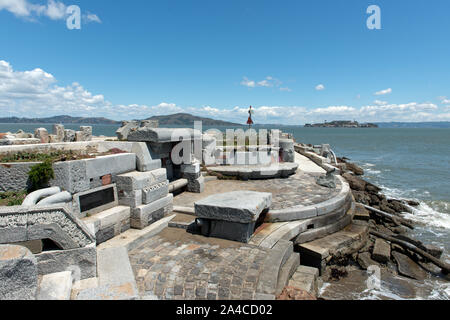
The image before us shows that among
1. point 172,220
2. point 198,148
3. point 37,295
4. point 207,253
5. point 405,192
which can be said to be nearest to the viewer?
point 37,295

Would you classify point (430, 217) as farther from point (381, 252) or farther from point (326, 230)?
point (326, 230)

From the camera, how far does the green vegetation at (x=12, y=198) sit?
3805 millimetres

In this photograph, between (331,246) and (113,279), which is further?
(331,246)

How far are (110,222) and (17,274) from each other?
275 centimetres

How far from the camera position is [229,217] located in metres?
5.17

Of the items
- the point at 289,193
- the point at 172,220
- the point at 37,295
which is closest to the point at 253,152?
the point at 289,193

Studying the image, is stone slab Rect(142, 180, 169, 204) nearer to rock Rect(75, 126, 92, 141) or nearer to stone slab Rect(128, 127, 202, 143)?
stone slab Rect(128, 127, 202, 143)

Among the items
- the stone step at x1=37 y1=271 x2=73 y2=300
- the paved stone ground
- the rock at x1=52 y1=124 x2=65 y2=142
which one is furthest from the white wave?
the rock at x1=52 y1=124 x2=65 y2=142

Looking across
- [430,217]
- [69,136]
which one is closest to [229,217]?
[69,136]

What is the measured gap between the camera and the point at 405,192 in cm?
1789
